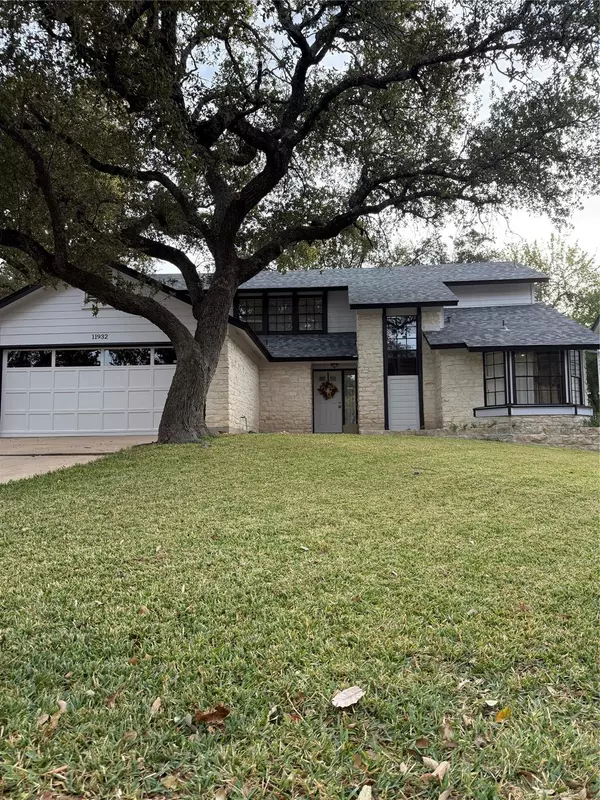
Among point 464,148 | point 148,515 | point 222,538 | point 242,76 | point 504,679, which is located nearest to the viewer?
point 504,679

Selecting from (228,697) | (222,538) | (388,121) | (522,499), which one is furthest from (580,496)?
(388,121)

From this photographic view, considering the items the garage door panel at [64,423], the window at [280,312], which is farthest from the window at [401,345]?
the garage door panel at [64,423]

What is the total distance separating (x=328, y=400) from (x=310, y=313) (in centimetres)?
327

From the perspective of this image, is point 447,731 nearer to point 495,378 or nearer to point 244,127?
point 244,127

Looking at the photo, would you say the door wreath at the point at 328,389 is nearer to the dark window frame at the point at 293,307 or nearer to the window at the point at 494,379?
the dark window frame at the point at 293,307

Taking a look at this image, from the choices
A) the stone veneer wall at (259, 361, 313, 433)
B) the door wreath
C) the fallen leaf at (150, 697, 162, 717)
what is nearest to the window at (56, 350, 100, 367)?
the stone veneer wall at (259, 361, 313, 433)

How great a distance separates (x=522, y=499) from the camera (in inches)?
225

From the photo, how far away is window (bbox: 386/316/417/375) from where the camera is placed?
52.8 feet

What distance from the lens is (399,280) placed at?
17.9m

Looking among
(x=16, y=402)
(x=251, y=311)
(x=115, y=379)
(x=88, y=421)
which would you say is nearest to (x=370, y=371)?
(x=251, y=311)

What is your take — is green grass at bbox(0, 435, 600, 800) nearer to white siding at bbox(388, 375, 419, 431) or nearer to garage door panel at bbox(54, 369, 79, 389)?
garage door panel at bbox(54, 369, 79, 389)

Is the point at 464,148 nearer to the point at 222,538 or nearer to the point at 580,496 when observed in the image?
the point at 580,496

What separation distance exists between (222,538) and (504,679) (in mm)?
2469

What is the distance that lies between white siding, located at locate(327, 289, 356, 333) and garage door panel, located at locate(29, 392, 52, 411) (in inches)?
373
